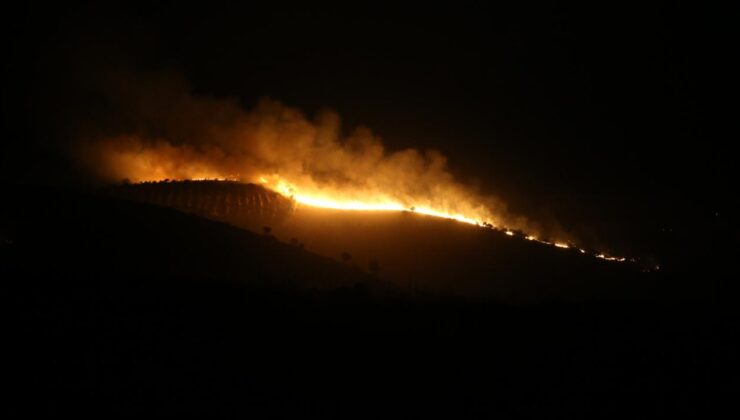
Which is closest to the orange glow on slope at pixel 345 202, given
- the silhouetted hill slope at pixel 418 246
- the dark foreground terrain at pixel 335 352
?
the silhouetted hill slope at pixel 418 246

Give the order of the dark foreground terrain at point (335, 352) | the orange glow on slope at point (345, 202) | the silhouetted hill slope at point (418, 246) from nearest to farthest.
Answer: the dark foreground terrain at point (335, 352)
the silhouetted hill slope at point (418, 246)
the orange glow on slope at point (345, 202)

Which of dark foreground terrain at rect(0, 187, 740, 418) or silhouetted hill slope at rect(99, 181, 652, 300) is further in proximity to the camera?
silhouetted hill slope at rect(99, 181, 652, 300)

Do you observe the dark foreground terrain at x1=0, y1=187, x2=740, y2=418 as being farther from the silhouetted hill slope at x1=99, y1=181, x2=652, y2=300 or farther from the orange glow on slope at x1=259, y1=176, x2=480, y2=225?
the orange glow on slope at x1=259, y1=176, x2=480, y2=225

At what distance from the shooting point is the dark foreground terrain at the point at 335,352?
6734 millimetres

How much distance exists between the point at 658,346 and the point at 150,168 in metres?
24.1

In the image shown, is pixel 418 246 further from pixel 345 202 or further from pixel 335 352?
pixel 335 352

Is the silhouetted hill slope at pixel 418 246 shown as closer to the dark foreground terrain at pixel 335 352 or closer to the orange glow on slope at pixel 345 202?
the orange glow on slope at pixel 345 202

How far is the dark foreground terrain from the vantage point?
22.1ft

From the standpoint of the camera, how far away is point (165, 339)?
7.70m

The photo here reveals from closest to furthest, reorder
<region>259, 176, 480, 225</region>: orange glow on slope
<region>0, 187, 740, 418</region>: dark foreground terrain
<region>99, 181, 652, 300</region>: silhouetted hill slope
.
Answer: <region>0, 187, 740, 418</region>: dark foreground terrain
<region>99, 181, 652, 300</region>: silhouetted hill slope
<region>259, 176, 480, 225</region>: orange glow on slope

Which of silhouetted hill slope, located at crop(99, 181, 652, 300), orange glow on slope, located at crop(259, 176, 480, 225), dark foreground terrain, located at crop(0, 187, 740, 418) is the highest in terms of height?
orange glow on slope, located at crop(259, 176, 480, 225)

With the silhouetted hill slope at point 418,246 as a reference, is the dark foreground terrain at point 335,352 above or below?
below

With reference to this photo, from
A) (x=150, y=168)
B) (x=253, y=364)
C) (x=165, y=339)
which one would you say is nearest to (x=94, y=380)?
(x=165, y=339)

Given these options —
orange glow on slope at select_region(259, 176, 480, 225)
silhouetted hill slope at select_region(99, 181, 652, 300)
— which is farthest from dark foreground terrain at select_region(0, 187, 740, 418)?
orange glow on slope at select_region(259, 176, 480, 225)
